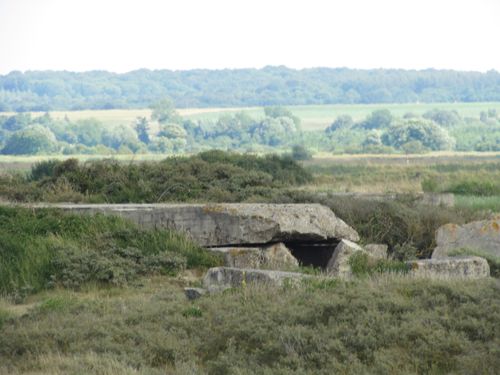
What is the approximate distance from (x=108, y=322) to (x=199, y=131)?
497 feet

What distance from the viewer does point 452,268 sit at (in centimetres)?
1496

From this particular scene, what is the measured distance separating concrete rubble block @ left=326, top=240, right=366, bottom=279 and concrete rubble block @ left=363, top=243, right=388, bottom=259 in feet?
1.73

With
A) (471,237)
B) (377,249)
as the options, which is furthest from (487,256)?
(377,249)

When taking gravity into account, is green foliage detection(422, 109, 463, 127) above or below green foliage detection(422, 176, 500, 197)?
below

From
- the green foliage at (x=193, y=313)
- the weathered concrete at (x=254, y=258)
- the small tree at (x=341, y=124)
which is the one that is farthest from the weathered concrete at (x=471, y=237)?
the small tree at (x=341, y=124)

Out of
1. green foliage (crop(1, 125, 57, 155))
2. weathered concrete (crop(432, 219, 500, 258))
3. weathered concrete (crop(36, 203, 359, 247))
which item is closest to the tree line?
green foliage (crop(1, 125, 57, 155))

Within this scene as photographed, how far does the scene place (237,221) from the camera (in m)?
17.5

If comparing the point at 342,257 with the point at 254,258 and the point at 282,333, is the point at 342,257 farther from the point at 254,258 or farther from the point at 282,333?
the point at 282,333

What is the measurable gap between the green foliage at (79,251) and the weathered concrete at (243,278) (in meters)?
1.65

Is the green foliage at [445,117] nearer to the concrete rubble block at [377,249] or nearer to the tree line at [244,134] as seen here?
the tree line at [244,134]

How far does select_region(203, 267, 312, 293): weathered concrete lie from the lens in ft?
44.0

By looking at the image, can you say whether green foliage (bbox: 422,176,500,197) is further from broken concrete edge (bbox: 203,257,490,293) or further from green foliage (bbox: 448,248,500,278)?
broken concrete edge (bbox: 203,257,490,293)

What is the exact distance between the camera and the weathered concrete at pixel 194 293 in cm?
1332

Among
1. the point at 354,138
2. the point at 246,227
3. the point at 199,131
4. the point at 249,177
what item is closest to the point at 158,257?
the point at 246,227
